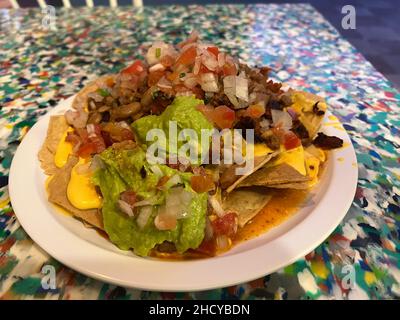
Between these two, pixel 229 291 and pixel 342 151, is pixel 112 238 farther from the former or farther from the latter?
pixel 342 151

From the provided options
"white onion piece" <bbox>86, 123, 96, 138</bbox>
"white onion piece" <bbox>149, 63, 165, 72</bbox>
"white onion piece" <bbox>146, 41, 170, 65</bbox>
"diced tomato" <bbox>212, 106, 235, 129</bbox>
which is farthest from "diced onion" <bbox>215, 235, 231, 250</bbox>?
"white onion piece" <bbox>146, 41, 170, 65</bbox>

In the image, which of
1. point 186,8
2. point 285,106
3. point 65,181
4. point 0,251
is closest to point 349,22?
point 186,8

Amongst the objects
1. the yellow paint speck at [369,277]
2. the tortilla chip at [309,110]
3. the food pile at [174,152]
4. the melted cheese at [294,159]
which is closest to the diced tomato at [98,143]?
the food pile at [174,152]

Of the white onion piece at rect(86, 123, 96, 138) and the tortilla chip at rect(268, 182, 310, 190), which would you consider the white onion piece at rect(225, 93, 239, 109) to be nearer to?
the tortilla chip at rect(268, 182, 310, 190)

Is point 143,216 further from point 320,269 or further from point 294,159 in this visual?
point 294,159

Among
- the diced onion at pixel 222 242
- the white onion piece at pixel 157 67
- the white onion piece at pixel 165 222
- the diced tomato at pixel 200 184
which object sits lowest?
the diced onion at pixel 222 242

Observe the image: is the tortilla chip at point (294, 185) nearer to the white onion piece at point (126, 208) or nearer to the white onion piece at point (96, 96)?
the white onion piece at point (126, 208)
